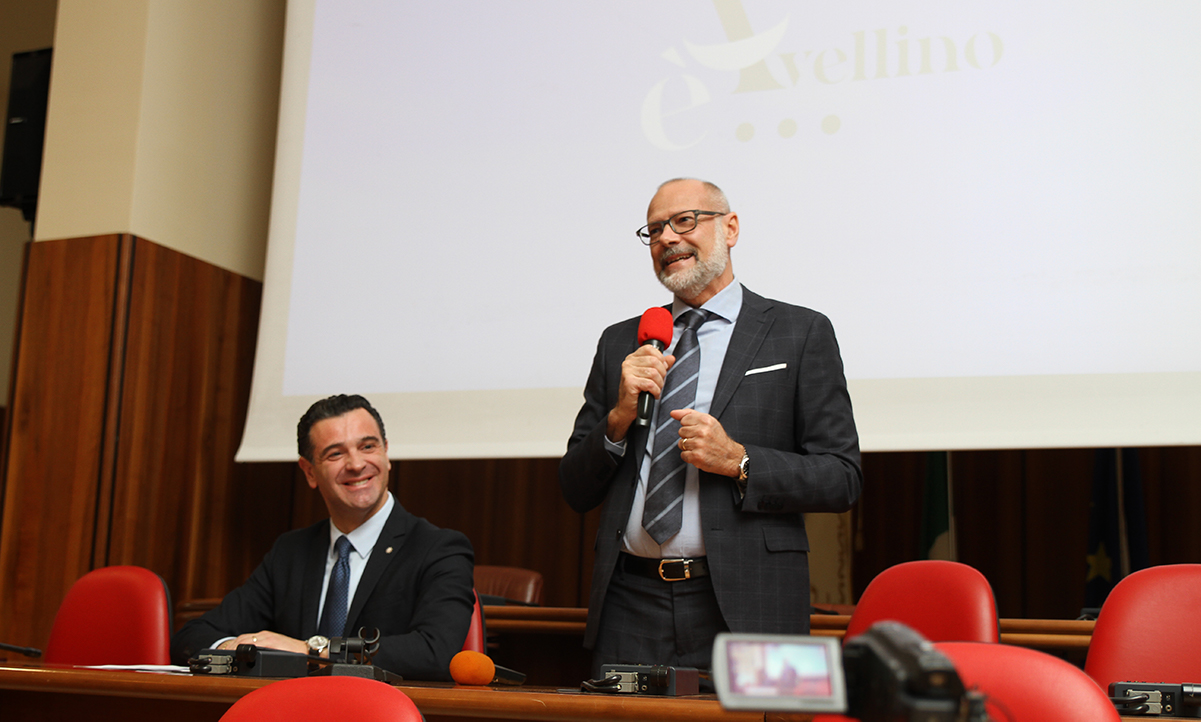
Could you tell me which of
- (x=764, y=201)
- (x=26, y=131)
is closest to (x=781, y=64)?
(x=764, y=201)

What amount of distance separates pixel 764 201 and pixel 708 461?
1544 millimetres

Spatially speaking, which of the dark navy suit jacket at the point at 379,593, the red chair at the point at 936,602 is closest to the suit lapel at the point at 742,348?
the red chair at the point at 936,602

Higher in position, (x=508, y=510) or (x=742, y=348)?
(x=742, y=348)

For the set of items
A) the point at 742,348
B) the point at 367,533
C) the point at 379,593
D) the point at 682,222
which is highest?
the point at 682,222

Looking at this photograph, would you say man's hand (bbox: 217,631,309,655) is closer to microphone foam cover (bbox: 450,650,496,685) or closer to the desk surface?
the desk surface

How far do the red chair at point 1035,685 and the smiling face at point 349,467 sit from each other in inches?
57.7

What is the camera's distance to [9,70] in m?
6.31

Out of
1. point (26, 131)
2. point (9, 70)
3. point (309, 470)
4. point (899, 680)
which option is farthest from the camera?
point (9, 70)

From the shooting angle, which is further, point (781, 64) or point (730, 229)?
point (781, 64)

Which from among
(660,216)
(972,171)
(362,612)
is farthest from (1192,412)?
(362,612)

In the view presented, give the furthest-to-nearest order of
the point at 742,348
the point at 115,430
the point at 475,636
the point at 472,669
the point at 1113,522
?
the point at 115,430 → the point at 1113,522 → the point at 475,636 → the point at 742,348 → the point at 472,669

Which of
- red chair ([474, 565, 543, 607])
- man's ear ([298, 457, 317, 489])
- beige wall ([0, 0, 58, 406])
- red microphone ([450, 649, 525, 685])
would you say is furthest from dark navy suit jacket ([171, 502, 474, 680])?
beige wall ([0, 0, 58, 406])

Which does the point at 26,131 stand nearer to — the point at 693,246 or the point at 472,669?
the point at 693,246

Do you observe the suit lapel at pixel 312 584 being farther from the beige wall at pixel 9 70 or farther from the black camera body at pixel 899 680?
the beige wall at pixel 9 70
